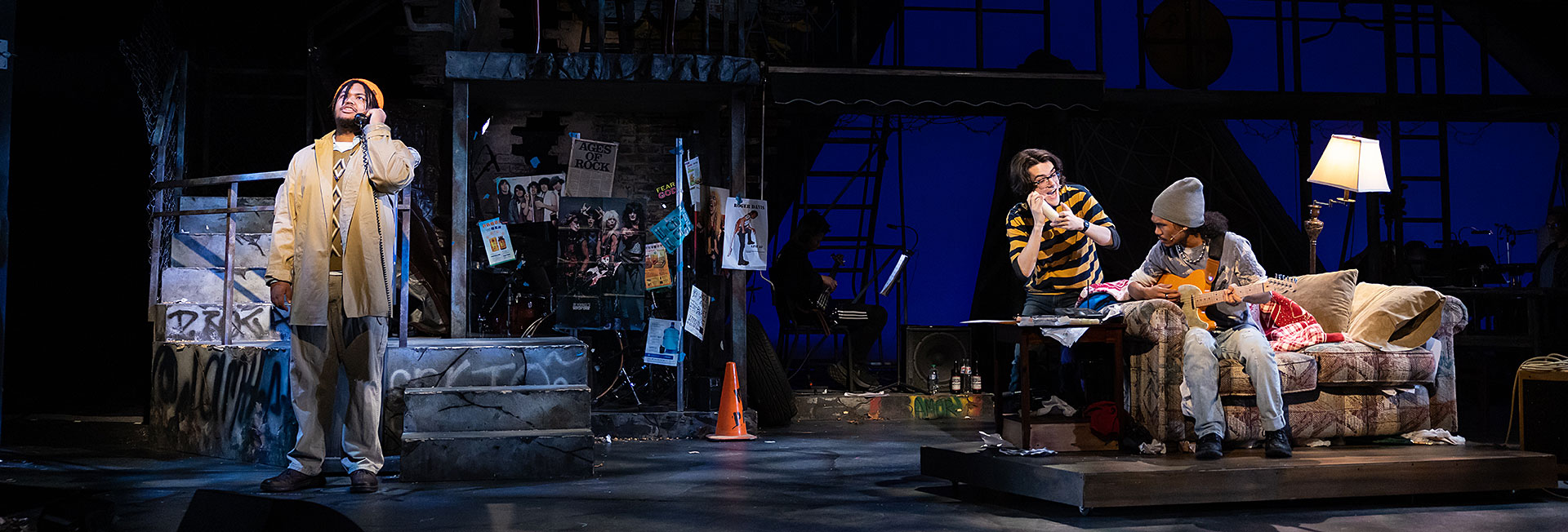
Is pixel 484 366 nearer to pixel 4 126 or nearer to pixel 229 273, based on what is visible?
pixel 229 273

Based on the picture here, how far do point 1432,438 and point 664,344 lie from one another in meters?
4.75

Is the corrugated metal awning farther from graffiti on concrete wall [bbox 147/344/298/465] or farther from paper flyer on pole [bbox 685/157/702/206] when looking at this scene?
graffiti on concrete wall [bbox 147/344/298/465]

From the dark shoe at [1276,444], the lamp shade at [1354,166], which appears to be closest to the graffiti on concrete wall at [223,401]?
the dark shoe at [1276,444]

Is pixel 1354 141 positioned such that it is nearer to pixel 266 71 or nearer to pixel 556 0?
pixel 556 0

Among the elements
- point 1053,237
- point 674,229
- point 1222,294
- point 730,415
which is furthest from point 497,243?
point 1222,294

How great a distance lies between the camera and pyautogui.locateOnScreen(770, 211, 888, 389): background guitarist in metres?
9.52

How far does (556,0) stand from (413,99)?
143 cm

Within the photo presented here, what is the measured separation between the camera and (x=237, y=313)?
708 centimetres

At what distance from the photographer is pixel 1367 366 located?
542 centimetres

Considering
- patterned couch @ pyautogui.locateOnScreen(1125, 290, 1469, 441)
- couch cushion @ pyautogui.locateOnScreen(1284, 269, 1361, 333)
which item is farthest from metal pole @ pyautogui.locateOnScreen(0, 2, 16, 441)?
couch cushion @ pyautogui.locateOnScreen(1284, 269, 1361, 333)

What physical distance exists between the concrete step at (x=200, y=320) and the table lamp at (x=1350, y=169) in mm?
6133

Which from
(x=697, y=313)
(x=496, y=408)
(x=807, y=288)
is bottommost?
(x=496, y=408)

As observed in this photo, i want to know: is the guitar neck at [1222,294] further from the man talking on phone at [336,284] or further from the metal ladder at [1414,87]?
the metal ladder at [1414,87]

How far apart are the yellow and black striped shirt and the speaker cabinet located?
161 inches
